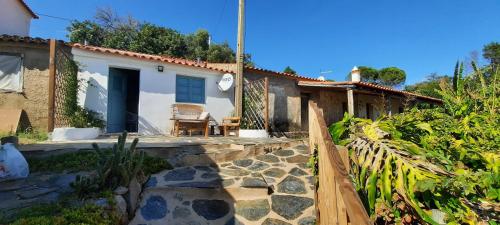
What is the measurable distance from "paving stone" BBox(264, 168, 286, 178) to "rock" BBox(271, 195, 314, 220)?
0.69 m

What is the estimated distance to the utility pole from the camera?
376 inches

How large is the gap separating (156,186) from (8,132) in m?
5.38

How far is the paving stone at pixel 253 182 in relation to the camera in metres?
3.89

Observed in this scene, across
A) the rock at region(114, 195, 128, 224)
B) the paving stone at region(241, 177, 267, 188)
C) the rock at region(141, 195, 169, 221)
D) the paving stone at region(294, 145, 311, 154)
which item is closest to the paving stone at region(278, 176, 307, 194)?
the paving stone at region(241, 177, 267, 188)

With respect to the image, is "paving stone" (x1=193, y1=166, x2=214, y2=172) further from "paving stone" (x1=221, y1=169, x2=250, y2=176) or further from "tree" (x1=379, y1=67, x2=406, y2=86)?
"tree" (x1=379, y1=67, x2=406, y2=86)

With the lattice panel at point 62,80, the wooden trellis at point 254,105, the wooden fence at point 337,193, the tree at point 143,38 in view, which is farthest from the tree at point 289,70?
the wooden fence at point 337,193

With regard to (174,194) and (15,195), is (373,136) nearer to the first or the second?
(174,194)

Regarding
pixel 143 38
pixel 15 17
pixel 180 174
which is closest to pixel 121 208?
pixel 180 174

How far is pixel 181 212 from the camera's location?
345 cm

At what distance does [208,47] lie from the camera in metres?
21.9

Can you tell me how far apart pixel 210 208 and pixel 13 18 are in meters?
12.3

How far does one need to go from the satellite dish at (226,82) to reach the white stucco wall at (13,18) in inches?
323

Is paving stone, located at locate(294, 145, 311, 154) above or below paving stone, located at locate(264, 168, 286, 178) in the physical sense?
above

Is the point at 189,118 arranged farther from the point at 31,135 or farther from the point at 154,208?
the point at 154,208
